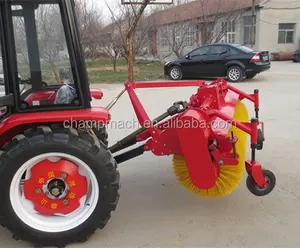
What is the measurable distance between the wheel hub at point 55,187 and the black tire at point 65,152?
16 centimetres

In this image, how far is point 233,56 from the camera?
1220 cm

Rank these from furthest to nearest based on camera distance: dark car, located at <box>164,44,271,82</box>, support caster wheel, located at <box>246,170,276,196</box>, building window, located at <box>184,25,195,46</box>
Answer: building window, located at <box>184,25,195,46</box>
dark car, located at <box>164,44,271,82</box>
support caster wheel, located at <box>246,170,276,196</box>

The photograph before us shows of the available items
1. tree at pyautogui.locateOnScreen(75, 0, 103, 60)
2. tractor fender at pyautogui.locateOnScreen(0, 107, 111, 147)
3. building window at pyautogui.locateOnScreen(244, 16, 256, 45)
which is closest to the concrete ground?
tractor fender at pyautogui.locateOnScreen(0, 107, 111, 147)

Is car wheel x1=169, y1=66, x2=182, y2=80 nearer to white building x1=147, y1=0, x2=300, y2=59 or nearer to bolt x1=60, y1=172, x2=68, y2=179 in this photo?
white building x1=147, y1=0, x2=300, y2=59

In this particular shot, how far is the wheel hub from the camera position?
8.69ft

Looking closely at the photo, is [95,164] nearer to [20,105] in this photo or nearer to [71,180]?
[71,180]

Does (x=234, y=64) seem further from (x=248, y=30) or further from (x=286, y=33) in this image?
(x=286, y=33)

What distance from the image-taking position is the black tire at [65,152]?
2.49 m

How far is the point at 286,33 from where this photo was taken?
25.2 meters

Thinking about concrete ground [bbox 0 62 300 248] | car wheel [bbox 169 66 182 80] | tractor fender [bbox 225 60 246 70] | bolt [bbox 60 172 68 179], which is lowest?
concrete ground [bbox 0 62 300 248]

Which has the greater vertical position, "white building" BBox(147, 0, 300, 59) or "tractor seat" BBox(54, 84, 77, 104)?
"white building" BBox(147, 0, 300, 59)

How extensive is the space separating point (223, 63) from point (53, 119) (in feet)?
34.7

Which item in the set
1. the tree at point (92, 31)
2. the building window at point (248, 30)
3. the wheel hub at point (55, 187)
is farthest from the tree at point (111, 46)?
the wheel hub at point (55, 187)

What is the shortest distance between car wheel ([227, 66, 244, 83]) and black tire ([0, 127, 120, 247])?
10248mm
